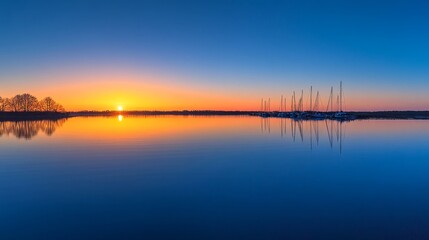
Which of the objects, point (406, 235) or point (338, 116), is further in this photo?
point (338, 116)

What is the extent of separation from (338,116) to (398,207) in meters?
93.6

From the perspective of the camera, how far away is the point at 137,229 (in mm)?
9539

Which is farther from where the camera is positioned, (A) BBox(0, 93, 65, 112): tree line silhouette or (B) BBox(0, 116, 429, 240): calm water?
(A) BBox(0, 93, 65, 112): tree line silhouette

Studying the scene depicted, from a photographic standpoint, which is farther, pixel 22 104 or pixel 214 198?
pixel 22 104

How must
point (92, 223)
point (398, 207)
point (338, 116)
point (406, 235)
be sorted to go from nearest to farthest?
1. point (406, 235)
2. point (92, 223)
3. point (398, 207)
4. point (338, 116)

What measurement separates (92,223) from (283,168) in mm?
11557

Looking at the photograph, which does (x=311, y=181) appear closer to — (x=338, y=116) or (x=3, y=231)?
(x=3, y=231)

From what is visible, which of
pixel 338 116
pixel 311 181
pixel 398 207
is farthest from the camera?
pixel 338 116

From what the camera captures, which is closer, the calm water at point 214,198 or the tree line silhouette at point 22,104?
the calm water at point 214,198

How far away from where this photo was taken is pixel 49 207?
38.6ft

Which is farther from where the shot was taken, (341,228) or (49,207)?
(49,207)

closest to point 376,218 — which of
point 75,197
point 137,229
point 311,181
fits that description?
point 311,181

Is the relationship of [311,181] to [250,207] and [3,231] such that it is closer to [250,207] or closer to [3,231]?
[250,207]

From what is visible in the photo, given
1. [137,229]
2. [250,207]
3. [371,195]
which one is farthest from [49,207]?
[371,195]
